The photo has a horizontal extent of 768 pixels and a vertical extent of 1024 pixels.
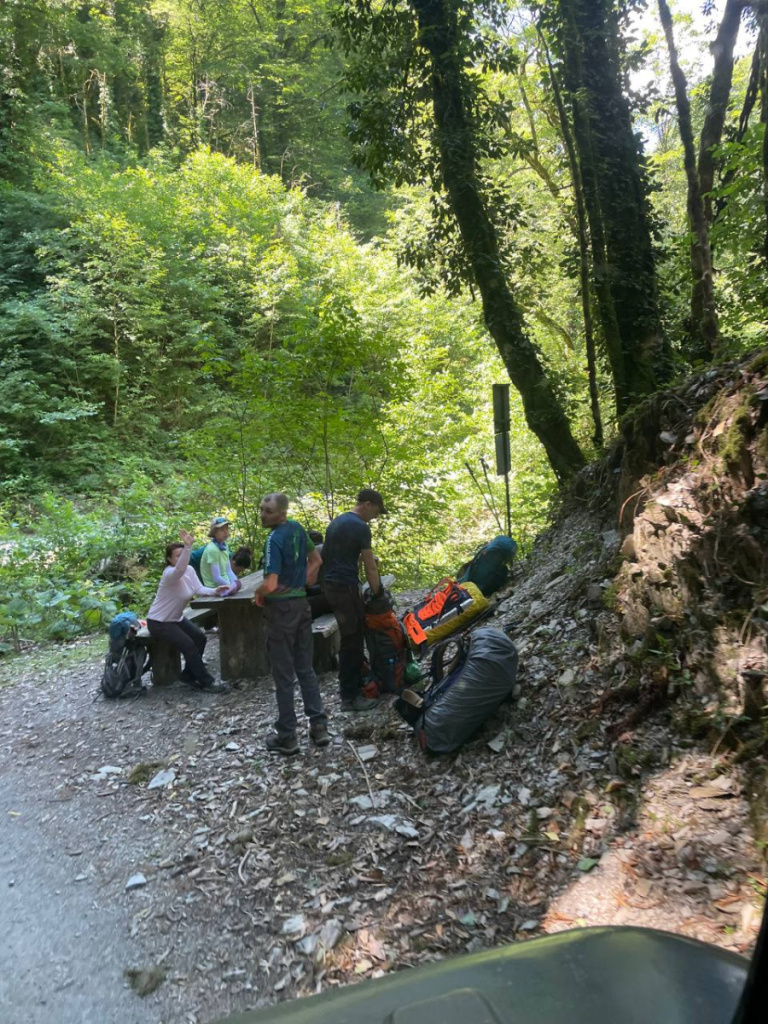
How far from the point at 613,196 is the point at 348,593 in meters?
6.18

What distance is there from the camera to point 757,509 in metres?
3.56

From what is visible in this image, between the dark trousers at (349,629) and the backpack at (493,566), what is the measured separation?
243 cm

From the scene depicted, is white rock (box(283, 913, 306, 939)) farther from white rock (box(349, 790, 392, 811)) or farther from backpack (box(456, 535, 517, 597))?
backpack (box(456, 535, 517, 597))

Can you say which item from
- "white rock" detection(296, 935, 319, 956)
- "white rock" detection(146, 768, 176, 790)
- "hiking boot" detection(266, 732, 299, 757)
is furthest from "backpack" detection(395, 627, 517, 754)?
"white rock" detection(146, 768, 176, 790)

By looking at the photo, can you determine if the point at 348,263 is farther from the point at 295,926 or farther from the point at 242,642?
the point at 295,926

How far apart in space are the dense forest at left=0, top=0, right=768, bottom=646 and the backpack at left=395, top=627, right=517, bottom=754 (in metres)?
3.93

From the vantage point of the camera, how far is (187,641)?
6.63 meters

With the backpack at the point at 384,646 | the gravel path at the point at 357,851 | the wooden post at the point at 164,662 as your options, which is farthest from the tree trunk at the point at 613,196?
the wooden post at the point at 164,662

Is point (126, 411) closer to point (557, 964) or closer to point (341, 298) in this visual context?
point (341, 298)

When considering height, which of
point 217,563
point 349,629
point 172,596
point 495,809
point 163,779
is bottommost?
point 163,779

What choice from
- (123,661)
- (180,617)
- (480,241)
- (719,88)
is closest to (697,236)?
(719,88)

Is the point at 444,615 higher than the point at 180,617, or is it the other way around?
the point at 180,617

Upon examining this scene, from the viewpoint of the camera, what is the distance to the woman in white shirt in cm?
644

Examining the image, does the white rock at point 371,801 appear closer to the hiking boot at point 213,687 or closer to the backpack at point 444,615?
the backpack at point 444,615
